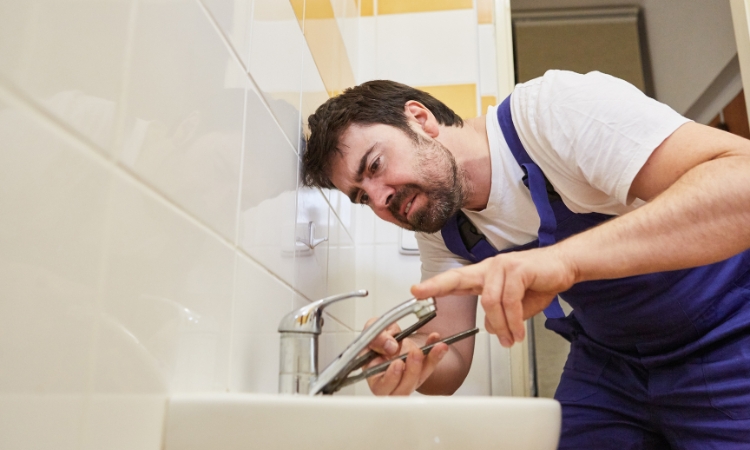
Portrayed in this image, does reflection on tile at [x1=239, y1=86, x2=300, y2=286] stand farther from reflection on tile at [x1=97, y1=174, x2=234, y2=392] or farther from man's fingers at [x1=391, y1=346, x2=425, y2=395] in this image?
man's fingers at [x1=391, y1=346, x2=425, y2=395]

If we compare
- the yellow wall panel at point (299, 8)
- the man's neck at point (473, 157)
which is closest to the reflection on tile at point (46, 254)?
the yellow wall panel at point (299, 8)

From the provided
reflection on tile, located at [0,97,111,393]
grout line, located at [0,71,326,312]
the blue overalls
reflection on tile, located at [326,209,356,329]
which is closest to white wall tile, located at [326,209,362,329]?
reflection on tile, located at [326,209,356,329]

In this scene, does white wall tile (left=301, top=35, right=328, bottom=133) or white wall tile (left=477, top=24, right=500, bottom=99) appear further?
white wall tile (left=477, top=24, right=500, bottom=99)

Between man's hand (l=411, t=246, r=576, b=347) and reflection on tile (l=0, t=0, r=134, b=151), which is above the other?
reflection on tile (l=0, t=0, r=134, b=151)

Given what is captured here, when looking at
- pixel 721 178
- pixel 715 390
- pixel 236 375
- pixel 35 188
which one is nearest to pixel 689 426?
pixel 715 390

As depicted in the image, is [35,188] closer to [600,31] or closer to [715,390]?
[715,390]

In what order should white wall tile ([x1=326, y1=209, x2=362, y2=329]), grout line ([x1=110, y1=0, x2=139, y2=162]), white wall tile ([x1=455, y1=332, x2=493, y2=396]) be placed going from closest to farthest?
Result: grout line ([x1=110, y1=0, x2=139, y2=162]) < white wall tile ([x1=326, y1=209, x2=362, y2=329]) < white wall tile ([x1=455, y1=332, x2=493, y2=396])

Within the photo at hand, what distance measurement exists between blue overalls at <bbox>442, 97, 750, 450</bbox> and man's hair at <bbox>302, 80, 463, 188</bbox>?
0.18 metres

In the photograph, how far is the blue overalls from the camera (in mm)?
849

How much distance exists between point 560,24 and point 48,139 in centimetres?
254

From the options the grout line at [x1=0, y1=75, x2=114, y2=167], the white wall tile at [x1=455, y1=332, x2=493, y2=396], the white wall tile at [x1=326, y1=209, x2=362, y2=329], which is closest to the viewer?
the grout line at [x1=0, y1=75, x2=114, y2=167]

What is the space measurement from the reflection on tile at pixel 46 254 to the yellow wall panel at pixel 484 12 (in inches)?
49.1

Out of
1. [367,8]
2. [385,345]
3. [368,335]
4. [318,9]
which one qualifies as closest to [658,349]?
[385,345]

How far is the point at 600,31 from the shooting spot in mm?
2508
